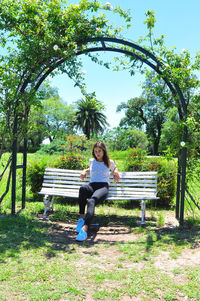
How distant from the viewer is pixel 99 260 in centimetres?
332

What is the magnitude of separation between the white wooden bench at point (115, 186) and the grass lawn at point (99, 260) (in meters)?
0.40

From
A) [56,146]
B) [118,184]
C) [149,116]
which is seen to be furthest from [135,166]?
[149,116]

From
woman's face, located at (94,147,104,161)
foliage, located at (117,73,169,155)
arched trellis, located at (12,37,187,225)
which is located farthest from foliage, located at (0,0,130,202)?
foliage, located at (117,73,169,155)

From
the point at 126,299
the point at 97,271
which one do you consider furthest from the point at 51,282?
the point at 126,299

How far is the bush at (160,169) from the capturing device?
20.1 feet

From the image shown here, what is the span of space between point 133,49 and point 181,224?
319 cm

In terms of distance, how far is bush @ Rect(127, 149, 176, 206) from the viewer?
6.11m

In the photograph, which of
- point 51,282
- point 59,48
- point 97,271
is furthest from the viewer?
point 59,48

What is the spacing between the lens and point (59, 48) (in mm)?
4797

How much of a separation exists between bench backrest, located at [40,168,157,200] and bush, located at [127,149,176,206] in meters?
0.66

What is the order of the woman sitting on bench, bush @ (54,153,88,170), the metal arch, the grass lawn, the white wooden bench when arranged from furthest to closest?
bush @ (54,153,88,170) → the white wooden bench → the metal arch → the woman sitting on bench → the grass lawn

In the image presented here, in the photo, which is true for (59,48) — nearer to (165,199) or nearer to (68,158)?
(68,158)

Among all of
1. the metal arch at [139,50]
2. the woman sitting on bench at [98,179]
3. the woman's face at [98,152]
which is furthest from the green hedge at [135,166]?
the woman's face at [98,152]

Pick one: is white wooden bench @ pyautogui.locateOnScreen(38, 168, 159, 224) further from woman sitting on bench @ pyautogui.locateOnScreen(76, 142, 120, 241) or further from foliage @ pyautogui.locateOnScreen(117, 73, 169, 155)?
foliage @ pyautogui.locateOnScreen(117, 73, 169, 155)
